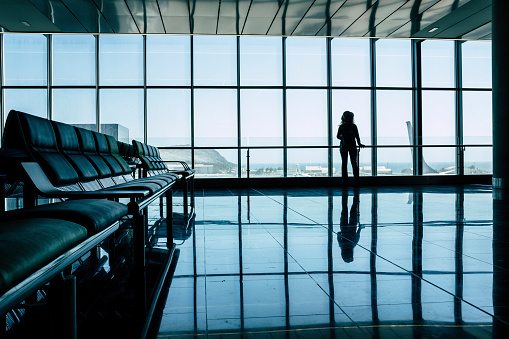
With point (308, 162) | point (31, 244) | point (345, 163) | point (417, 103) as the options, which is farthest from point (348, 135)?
point (31, 244)

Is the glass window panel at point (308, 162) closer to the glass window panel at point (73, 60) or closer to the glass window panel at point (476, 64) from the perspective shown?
the glass window panel at point (476, 64)

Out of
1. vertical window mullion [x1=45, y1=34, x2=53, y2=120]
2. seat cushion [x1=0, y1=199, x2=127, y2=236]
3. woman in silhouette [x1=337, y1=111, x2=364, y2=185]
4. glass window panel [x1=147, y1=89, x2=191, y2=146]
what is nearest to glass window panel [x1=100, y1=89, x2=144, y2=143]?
glass window panel [x1=147, y1=89, x2=191, y2=146]

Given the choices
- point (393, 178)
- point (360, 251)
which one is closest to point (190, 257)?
point (360, 251)

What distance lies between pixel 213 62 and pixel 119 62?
244 centimetres

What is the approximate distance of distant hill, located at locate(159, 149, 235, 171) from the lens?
1073 centimetres

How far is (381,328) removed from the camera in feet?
5.15

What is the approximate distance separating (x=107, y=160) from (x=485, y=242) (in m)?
3.04

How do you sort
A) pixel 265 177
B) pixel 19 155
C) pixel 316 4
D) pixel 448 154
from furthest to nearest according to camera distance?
pixel 448 154, pixel 265 177, pixel 316 4, pixel 19 155

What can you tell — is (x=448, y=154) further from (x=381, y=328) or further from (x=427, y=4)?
(x=381, y=328)

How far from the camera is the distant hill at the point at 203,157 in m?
10.7

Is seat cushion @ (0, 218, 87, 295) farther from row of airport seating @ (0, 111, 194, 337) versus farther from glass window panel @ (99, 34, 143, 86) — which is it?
glass window panel @ (99, 34, 143, 86)

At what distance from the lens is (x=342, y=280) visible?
2.20 metres

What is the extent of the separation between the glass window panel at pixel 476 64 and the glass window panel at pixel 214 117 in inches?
263

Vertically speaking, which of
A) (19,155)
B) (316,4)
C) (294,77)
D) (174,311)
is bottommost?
(174,311)
